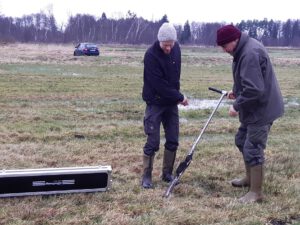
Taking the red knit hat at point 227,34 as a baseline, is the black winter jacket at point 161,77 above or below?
below

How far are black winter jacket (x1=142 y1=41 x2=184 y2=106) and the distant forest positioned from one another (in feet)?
230

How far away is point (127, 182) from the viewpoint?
6.21 meters

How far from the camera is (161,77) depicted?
5.95 metres

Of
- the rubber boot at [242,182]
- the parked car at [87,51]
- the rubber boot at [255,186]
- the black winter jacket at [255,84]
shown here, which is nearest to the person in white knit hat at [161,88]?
the black winter jacket at [255,84]

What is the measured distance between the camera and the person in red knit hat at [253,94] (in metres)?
5.21

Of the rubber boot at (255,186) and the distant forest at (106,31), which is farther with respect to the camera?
the distant forest at (106,31)

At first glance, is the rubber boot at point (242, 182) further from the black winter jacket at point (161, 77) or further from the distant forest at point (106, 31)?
the distant forest at point (106, 31)

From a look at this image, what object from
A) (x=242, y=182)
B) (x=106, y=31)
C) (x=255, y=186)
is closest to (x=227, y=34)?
(x=255, y=186)

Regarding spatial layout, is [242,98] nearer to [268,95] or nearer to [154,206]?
[268,95]

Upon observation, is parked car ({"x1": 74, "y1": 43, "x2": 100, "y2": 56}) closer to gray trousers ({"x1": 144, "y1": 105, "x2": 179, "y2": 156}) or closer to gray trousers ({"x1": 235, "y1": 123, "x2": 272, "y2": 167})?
gray trousers ({"x1": 144, "y1": 105, "x2": 179, "y2": 156})

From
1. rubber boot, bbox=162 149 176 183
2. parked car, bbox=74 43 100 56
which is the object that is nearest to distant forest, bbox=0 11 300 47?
parked car, bbox=74 43 100 56

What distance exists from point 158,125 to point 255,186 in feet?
4.53

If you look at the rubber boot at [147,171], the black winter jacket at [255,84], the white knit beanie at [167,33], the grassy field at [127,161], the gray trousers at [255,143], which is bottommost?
the grassy field at [127,161]

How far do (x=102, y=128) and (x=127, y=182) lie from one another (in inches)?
134
